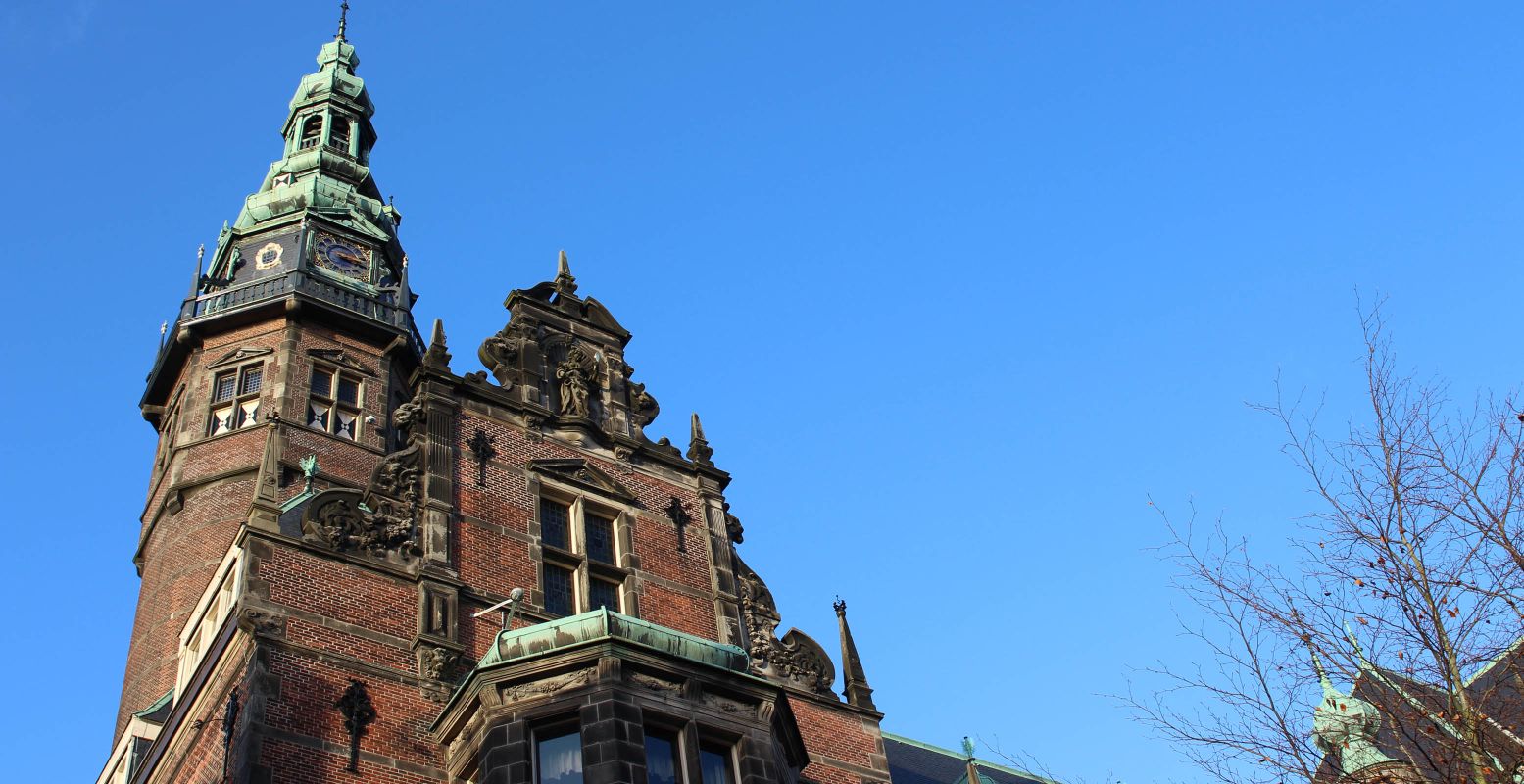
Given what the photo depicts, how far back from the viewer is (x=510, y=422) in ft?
76.8

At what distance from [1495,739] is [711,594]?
435 inches

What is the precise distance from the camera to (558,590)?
21.7 m

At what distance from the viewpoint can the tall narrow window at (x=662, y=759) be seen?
56.2ft

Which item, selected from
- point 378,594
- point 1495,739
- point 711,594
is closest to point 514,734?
point 378,594

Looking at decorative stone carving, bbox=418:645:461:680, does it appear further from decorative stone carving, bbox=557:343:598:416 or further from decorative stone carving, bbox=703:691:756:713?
decorative stone carving, bbox=557:343:598:416

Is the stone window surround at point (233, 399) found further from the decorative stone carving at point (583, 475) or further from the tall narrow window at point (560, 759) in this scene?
the tall narrow window at point (560, 759)

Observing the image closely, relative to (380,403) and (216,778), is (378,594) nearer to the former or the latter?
(216,778)

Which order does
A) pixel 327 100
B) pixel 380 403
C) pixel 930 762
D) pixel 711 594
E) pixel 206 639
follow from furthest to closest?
1. pixel 327 100
2. pixel 380 403
3. pixel 930 762
4. pixel 711 594
5. pixel 206 639

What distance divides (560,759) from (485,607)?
3916 millimetres

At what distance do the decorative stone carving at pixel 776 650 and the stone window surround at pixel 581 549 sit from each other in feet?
6.39

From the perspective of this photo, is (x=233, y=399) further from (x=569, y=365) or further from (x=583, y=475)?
(x=583, y=475)

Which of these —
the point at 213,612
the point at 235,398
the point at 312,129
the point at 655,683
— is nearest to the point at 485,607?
the point at 655,683

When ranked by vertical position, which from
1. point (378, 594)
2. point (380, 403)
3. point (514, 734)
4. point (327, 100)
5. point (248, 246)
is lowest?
point (514, 734)

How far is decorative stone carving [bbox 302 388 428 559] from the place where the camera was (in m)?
19.8
